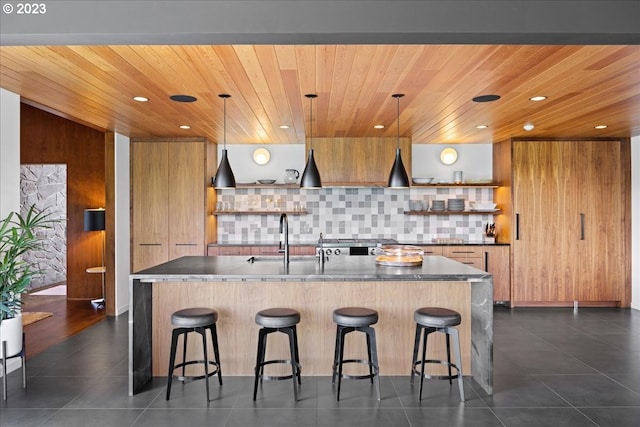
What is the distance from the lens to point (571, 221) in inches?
255

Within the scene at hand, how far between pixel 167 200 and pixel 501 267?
4804mm

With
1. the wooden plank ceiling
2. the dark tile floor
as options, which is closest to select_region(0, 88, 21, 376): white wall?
the wooden plank ceiling

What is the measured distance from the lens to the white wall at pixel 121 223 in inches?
239

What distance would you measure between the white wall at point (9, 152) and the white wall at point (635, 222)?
24.3 ft

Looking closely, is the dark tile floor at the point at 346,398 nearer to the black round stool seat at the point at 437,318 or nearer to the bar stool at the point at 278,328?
the bar stool at the point at 278,328

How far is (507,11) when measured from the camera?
2340 millimetres

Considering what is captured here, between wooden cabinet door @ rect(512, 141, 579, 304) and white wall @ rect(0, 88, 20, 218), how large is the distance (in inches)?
235

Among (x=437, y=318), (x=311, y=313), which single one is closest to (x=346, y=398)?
(x=311, y=313)

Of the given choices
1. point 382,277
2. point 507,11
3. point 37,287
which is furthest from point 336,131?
point 37,287

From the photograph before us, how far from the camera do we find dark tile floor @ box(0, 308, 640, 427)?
2.96 metres

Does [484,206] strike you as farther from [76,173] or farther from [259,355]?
[76,173]

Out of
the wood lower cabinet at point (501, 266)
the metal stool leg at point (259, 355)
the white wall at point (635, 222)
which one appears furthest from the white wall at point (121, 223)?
the white wall at point (635, 222)

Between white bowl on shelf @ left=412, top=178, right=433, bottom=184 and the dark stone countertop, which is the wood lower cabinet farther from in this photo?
the dark stone countertop

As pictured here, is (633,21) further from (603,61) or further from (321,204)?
(321,204)
